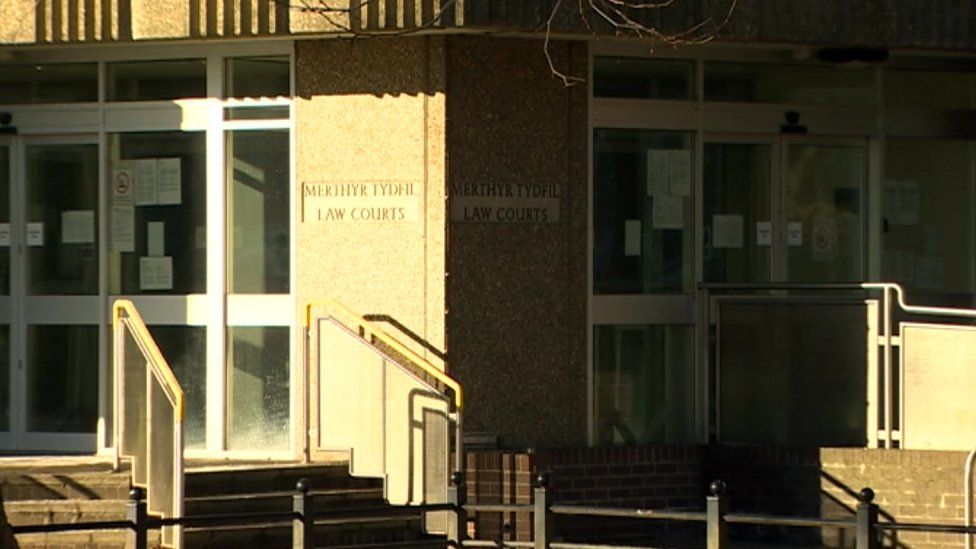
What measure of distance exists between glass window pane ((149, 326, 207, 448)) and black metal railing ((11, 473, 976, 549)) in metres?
2.03

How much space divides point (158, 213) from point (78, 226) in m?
0.75

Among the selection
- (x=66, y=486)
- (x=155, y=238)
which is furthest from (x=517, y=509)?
(x=155, y=238)

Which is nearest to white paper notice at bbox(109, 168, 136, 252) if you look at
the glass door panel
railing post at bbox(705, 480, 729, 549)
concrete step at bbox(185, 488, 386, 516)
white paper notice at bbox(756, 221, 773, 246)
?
concrete step at bbox(185, 488, 386, 516)

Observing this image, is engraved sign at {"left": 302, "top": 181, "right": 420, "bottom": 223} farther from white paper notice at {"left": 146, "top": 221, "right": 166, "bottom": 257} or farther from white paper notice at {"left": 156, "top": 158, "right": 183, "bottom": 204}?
white paper notice at {"left": 146, "top": 221, "right": 166, "bottom": 257}

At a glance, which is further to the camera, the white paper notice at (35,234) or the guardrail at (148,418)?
the white paper notice at (35,234)

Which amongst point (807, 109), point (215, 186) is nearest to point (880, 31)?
point (807, 109)

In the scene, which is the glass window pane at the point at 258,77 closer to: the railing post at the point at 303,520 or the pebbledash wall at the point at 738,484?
the pebbledash wall at the point at 738,484

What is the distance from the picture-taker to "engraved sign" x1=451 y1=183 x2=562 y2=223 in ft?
53.7

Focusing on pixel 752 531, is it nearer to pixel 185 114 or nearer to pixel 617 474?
pixel 617 474

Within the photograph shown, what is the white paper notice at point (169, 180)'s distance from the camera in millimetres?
17219

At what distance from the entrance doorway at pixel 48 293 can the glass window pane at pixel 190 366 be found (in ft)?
2.12

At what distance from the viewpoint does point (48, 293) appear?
693 inches

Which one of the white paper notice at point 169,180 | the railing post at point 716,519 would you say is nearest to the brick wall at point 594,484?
the railing post at point 716,519

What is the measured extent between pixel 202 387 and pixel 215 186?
1606 mm
